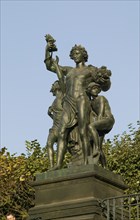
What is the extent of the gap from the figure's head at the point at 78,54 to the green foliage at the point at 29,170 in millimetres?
9583

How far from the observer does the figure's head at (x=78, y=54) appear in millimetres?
15031

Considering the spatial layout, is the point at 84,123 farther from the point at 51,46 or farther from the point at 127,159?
the point at 127,159

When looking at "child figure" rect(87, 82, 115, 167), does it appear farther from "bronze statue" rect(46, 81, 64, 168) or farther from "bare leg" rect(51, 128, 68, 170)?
"bronze statue" rect(46, 81, 64, 168)

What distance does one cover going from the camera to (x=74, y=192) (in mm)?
13453

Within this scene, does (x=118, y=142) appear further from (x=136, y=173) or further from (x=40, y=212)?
(x=40, y=212)

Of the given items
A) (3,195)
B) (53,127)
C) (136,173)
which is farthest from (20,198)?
(53,127)

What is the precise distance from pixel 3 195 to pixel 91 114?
10.7 m

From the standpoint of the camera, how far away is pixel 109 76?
14.7 meters

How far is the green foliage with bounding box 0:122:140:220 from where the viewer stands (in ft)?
79.9

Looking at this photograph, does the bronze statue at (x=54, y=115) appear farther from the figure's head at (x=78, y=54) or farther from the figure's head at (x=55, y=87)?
the figure's head at (x=78, y=54)

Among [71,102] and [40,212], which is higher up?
[71,102]

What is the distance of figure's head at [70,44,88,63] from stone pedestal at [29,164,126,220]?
8.83 ft

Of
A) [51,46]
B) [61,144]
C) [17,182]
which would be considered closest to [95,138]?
[61,144]

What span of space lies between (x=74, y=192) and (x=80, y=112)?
1.84 metres
